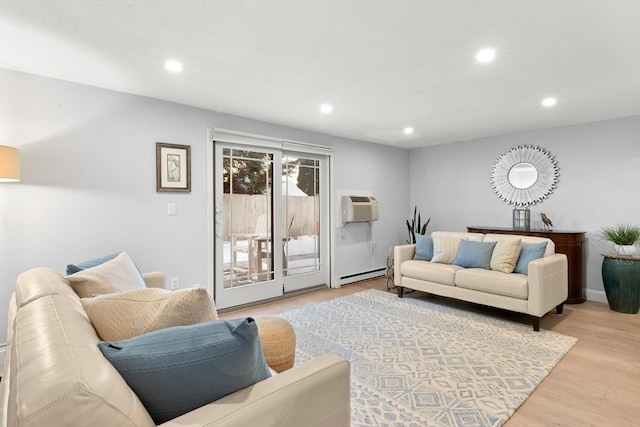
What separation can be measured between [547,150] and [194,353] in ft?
17.3

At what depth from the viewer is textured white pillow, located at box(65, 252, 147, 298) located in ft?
5.07

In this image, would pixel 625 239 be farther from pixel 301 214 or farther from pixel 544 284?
pixel 301 214

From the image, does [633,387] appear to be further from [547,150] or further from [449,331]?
[547,150]

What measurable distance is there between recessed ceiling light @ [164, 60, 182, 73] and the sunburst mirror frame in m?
4.62

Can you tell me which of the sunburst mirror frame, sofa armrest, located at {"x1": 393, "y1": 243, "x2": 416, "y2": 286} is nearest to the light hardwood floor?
sofa armrest, located at {"x1": 393, "y1": 243, "x2": 416, "y2": 286}

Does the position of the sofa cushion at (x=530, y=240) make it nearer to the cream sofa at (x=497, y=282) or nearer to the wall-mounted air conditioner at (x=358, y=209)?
the cream sofa at (x=497, y=282)

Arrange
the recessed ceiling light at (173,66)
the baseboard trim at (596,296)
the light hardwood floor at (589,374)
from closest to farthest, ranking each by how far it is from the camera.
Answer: the light hardwood floor at (589,374) → the recessed ceiling light at (173,66) → the baseboard trim at (596,296)

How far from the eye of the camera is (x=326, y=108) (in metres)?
3.60

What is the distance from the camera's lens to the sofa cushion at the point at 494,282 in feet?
10.6

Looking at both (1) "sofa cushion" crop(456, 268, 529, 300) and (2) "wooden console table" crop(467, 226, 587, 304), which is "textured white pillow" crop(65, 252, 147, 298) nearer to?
(1) "sofa cushion" crop(456, 268, 529, 300)

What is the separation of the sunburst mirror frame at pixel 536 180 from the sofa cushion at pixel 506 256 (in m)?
1.52

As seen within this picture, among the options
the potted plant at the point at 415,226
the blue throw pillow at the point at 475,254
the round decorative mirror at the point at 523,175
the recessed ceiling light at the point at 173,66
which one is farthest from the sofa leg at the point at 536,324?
the recessed ceiling light at the point at 173,66

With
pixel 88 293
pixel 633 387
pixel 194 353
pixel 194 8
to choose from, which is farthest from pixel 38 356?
pixel 633 387

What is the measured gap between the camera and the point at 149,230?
3.23 m
